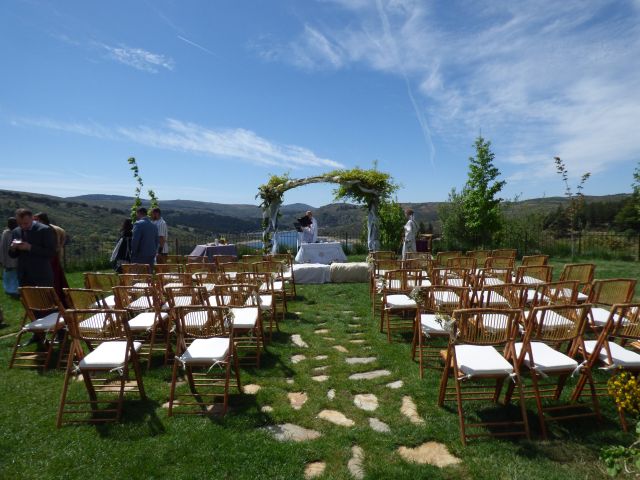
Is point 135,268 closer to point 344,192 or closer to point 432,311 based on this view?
point 432,311

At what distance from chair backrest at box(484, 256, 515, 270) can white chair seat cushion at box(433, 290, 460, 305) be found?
7.23ft

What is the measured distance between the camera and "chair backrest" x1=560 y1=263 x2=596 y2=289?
554 cm

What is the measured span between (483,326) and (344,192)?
11098 mm

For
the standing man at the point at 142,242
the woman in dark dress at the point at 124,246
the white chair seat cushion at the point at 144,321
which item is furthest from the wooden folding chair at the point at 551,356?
the woman in dark dress at the point at 124,246

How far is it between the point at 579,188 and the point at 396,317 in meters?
10.8

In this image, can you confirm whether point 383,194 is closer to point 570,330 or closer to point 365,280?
point 365,280

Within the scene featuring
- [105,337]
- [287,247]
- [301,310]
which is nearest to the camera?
[105,337]

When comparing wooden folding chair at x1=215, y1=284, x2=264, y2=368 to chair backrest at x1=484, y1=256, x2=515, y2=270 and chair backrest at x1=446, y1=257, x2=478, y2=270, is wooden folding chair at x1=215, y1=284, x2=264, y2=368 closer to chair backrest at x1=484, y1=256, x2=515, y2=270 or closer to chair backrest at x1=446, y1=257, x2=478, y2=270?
chair backrest at x1=446, y1=257, x2=478, y2=270

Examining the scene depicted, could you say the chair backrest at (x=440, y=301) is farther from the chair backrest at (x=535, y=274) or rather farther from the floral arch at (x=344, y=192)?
the floral arch at (x=344, y=192)

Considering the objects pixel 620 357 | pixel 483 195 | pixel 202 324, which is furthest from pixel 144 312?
pixel 483 195

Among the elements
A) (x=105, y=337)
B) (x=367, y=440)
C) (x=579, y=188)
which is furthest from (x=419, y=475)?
(x=579, y=188)

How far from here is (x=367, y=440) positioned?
305 centimetres

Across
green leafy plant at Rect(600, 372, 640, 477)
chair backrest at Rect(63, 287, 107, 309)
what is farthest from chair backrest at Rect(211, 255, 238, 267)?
green leafy plant at Rect(600, 372, 640, 477)

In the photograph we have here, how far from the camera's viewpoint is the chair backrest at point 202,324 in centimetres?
367
